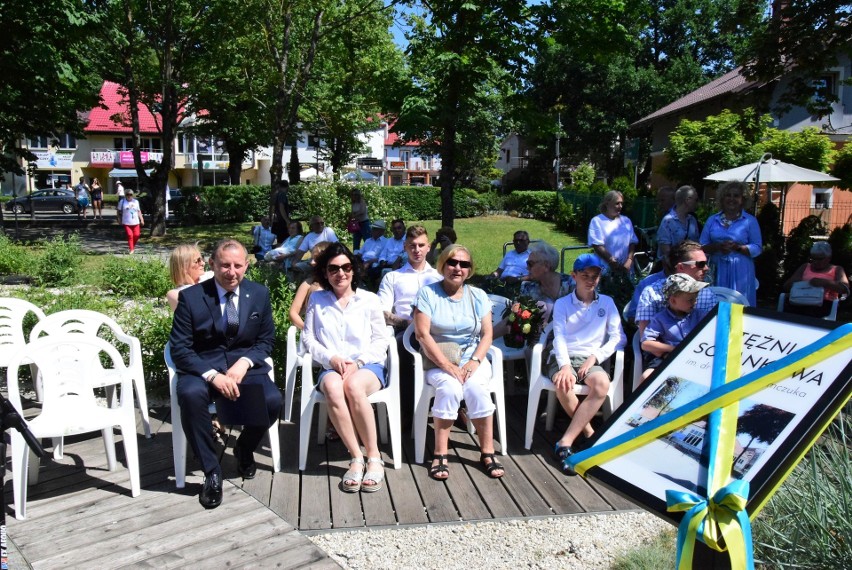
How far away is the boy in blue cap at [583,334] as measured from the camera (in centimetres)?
449

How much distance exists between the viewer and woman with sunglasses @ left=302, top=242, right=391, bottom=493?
4.07 m

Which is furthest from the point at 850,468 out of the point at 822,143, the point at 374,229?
the point at 822,143

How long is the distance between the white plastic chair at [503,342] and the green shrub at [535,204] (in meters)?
24.9

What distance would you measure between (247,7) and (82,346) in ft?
41.1

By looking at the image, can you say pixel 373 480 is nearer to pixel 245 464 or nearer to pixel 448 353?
pixel 245 464

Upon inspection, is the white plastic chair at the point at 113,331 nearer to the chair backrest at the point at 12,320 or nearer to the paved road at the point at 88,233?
the chair backrest at the point at 12,320

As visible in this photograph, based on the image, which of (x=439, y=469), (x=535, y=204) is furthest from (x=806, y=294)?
(x=535, y=204)

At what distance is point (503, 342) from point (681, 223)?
2601mm

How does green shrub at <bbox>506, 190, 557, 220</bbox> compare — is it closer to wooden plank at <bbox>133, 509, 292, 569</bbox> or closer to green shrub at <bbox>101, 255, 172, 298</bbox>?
green shrub at <bbox>101, 255, 172, 298</bbox>

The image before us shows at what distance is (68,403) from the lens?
3.93m

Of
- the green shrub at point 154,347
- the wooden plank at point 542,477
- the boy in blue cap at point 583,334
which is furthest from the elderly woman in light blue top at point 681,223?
the green shrub at point 154,347

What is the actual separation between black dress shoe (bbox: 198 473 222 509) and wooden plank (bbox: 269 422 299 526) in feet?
0.92

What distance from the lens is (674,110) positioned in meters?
30.0

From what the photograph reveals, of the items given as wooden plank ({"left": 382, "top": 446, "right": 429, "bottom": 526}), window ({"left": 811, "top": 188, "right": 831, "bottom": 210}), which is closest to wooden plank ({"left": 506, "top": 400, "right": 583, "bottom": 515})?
wooden plank ({"left": 382, "top": 446, "right": 429, "bottom": 526})
